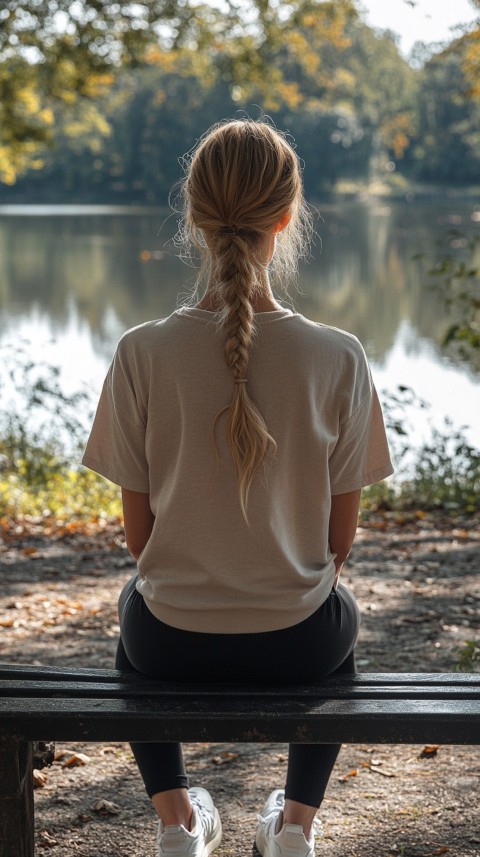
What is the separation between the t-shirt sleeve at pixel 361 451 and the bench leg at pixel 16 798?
0.76 m

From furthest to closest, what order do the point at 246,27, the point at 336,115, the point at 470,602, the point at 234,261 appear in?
the point at 336,115, the point at 246,27, the point at 470,602, the point at 234,261

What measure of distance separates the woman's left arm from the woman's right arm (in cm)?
35

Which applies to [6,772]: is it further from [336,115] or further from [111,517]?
[336,115]

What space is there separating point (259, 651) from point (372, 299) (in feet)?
57.9

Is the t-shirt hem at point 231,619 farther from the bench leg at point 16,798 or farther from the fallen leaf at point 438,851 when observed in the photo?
the fallen leaf at point 438,851

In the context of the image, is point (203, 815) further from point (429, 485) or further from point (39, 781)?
point (429, 485)

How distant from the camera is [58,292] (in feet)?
66.3

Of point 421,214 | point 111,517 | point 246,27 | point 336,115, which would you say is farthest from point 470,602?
point 336,115

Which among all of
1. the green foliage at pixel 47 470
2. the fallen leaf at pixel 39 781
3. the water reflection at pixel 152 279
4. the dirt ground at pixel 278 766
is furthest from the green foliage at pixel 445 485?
the fallen leaf at pixel 39 781

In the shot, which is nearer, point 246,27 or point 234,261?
point 234,261

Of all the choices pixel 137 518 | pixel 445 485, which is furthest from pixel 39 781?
pixel 445 485

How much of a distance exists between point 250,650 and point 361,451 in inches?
16.6

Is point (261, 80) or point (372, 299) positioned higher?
point (261, 80)

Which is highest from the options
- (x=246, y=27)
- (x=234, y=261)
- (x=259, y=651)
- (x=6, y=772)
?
(x=246, y=27)
